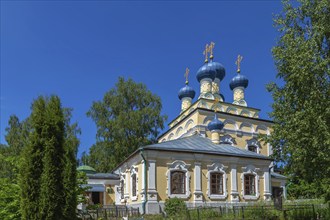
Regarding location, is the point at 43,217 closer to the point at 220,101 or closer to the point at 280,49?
the point at 280,49

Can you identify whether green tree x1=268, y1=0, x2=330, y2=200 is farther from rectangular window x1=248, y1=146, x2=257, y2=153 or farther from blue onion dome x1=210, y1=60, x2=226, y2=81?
blue onion dome x1=210, y1=60, x2=226, y2=81

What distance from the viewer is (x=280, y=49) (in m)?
12.9

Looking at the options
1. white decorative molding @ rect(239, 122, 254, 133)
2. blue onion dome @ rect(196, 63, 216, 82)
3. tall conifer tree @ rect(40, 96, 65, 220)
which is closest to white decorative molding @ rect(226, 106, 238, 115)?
white decorative molding @ rect(239, 122, 254, 133)

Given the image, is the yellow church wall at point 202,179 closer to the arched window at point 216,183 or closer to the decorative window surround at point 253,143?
the arched window at point 216,183

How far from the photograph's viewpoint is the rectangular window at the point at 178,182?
1925cm

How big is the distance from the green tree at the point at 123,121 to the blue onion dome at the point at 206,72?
4.79 m

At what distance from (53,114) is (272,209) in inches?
431

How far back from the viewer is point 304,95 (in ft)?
40.8

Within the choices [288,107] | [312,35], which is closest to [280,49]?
[312,35]

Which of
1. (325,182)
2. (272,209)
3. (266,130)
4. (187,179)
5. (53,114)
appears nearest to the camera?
(53,114)

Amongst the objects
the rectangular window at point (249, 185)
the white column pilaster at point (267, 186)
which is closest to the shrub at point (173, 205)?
Result: the rectangular window at point (249, 185)

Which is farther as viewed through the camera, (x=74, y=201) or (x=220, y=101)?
(x=220, y=101)

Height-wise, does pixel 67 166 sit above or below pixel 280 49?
below

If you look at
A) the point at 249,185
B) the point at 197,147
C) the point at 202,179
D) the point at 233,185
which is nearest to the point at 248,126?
the point at 249,185
